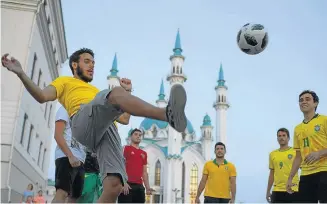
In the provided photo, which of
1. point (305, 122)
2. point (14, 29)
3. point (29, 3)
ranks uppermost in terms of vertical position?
point (29, 3)

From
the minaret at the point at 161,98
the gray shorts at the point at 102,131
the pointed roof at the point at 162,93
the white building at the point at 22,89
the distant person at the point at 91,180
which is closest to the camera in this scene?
the gray shorts at the point at 102,131

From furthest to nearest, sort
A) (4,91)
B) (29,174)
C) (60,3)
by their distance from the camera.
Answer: (60,3) → (29,174) → (4,91)

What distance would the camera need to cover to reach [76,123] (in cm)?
383

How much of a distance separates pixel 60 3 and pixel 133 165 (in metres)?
20.3

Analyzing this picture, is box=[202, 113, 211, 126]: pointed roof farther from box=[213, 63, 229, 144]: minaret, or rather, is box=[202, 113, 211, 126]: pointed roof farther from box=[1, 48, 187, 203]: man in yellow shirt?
box=[1, 48, 187, 203]: man in yellow shirt

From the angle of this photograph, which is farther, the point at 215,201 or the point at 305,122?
the point at 215,201

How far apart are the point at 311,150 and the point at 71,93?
3.97 m

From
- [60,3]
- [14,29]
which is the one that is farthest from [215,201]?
[60,3]

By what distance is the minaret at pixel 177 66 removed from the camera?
6272cm

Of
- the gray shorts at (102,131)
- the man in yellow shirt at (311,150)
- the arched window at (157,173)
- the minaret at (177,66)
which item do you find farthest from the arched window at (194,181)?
the gray shorts at (102,131)

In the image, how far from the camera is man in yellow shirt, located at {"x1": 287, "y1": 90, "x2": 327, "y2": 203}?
5530 millimetres

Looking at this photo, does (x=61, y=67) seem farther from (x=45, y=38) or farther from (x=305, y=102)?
(x=305, y=102)

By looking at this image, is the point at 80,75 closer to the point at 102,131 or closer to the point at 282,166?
the point at 102,131

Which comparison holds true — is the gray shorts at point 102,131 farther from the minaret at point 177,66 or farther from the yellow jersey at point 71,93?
the minaret at point 177,66
